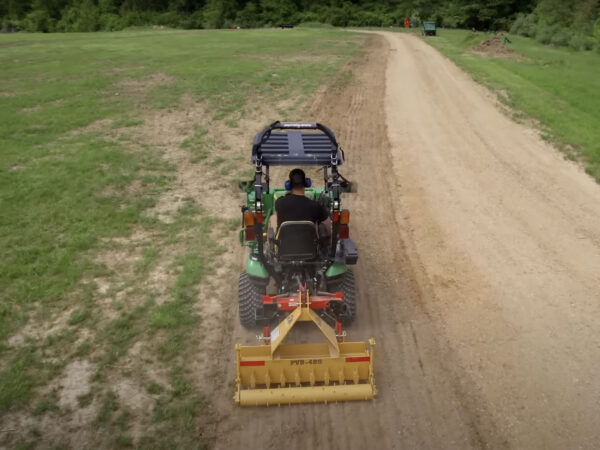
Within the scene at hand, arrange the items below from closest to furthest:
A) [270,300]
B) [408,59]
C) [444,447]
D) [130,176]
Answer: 1. [444,447]
2. [270,300]
3. [130,176]
4. [408,59]

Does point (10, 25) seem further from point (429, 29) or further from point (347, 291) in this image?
point (347, 291)

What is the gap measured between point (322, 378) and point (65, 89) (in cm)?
1802

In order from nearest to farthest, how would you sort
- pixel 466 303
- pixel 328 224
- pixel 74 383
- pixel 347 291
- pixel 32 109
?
1. pixel 74 383
2. pixel 347 291
3. pixel 328 224
4. pixel 466 303
5. pixel 32 109

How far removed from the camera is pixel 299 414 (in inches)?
206

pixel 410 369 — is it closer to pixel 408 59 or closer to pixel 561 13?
pixel 408 59

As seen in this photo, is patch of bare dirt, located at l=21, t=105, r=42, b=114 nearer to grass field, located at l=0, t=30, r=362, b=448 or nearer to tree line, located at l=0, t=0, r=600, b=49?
grass field, located at l=0, t=30, r=362, b=448

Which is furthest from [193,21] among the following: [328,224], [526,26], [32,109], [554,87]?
[328,224]

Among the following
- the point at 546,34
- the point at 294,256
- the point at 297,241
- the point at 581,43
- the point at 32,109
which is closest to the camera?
→ the point at 297,241

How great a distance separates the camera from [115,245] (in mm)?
8508

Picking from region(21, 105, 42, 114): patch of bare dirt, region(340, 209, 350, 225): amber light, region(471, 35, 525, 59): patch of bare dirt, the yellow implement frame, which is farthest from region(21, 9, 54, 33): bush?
the yellow implement frame

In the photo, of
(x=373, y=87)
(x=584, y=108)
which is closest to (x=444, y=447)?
(x=584, y=108)

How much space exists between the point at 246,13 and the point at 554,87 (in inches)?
2008

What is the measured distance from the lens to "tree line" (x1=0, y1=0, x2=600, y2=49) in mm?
56438

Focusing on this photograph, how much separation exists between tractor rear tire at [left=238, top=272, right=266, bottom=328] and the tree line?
5597 cm
